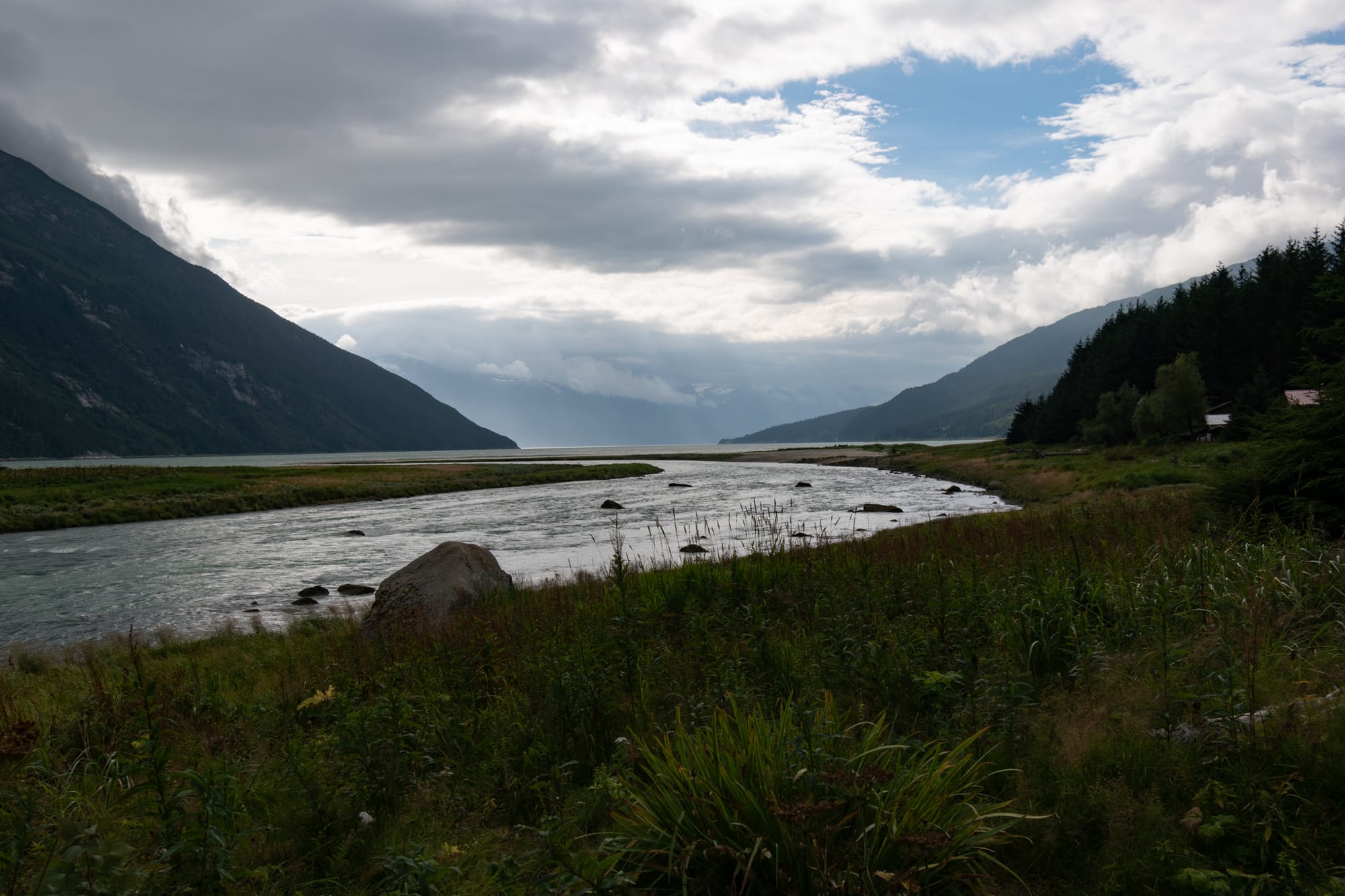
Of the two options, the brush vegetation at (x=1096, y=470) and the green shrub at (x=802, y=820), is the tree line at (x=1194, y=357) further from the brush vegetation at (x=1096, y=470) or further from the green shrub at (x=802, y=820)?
the green shrub at (x=802, y=820)

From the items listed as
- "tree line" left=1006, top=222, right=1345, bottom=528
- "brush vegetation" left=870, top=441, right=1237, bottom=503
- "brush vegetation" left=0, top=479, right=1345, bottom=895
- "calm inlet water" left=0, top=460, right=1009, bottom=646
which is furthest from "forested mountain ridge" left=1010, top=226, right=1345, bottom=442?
"brush vegetation" left=0, top=479, right=1345, bottom=895

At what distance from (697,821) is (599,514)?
38.9 m

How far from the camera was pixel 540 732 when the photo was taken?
643 cm

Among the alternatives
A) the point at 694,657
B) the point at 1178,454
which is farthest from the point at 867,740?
the point at 1178,454

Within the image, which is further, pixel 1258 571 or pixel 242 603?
pixel 242 603

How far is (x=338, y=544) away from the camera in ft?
109

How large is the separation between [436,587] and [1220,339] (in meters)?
87.6

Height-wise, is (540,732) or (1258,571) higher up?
(1258,571)

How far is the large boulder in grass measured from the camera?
45.1 ft

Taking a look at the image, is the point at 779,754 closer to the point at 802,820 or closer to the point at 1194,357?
the point at 802,820

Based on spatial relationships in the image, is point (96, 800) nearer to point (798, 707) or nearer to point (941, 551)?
point (798, 707)

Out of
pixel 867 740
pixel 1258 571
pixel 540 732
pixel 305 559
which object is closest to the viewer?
pixel 867 740

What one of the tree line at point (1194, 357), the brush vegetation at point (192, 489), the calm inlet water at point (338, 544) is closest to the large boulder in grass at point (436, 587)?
the calm inlet water at point (338, 544)

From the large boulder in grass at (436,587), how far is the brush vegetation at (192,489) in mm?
40225
